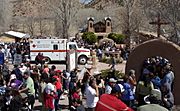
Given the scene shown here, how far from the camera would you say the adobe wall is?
14.9 metres

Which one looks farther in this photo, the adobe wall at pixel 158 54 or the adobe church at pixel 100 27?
the adobe church at pixel 100 27

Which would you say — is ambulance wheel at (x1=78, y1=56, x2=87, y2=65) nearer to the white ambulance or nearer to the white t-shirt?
the white ambulance

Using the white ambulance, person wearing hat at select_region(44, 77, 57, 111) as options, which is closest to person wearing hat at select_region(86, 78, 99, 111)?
person wearing hat at select_region(44, 77, 57, 111)

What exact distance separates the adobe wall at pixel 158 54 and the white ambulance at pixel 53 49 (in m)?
18.1

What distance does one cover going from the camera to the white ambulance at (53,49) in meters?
34.0

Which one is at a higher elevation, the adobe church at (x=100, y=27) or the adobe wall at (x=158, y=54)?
the adobe church at (x=100, y=27)

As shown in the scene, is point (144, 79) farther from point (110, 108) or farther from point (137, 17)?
point (137, 17)

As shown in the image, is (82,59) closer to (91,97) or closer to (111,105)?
(91,97)

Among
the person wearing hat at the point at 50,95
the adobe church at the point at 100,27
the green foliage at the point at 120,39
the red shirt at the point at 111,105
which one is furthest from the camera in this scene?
the adobe church at the point at 100,27

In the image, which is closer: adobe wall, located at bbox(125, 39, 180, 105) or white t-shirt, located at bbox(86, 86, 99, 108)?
white t-shirt, located at bbox(86, 86, 99, 108)

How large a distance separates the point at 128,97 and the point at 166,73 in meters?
1.65

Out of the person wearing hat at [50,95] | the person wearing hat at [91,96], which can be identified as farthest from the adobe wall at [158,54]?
the person wearing hat at [91,96]

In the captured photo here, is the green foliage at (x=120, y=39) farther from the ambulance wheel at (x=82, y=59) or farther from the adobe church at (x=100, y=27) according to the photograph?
the ambulance wheel at (x=82, y=59)

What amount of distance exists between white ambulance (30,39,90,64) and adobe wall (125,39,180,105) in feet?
59.4
